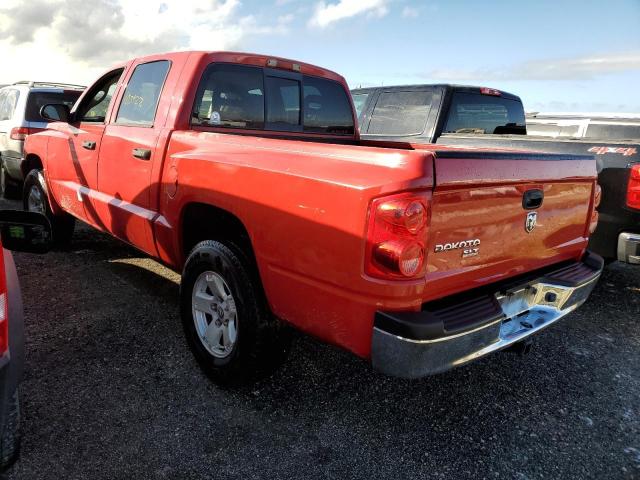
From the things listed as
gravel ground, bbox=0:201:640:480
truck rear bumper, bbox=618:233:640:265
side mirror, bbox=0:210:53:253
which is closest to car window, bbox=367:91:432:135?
truck rear bumper, bbox=618:233:640:265

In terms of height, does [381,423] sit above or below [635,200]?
below

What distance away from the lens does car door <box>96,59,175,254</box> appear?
3334mm

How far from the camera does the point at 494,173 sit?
2.23m

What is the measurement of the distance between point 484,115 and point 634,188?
7.37ft

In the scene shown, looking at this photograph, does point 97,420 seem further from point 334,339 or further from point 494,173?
point 494,173

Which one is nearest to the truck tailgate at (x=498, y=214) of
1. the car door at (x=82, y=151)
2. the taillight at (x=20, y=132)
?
the car door at (x=82, y=151)

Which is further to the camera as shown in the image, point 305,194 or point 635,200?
point 635,200

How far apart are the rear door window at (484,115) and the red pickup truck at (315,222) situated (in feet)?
5.95

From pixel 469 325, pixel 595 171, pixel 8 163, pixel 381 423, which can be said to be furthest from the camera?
pixel 8 163

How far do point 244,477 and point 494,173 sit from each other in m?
1.75

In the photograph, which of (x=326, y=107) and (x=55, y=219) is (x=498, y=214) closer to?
(x=326, y=107)

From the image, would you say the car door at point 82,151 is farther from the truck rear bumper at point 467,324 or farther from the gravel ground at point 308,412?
the truck rear bumper at point 467,324

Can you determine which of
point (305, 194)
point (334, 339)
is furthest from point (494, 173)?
point (334, 339)

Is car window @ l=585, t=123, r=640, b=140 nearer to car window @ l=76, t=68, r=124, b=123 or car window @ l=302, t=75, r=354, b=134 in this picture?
car window @ l=302, t=75, r=354, b=134
